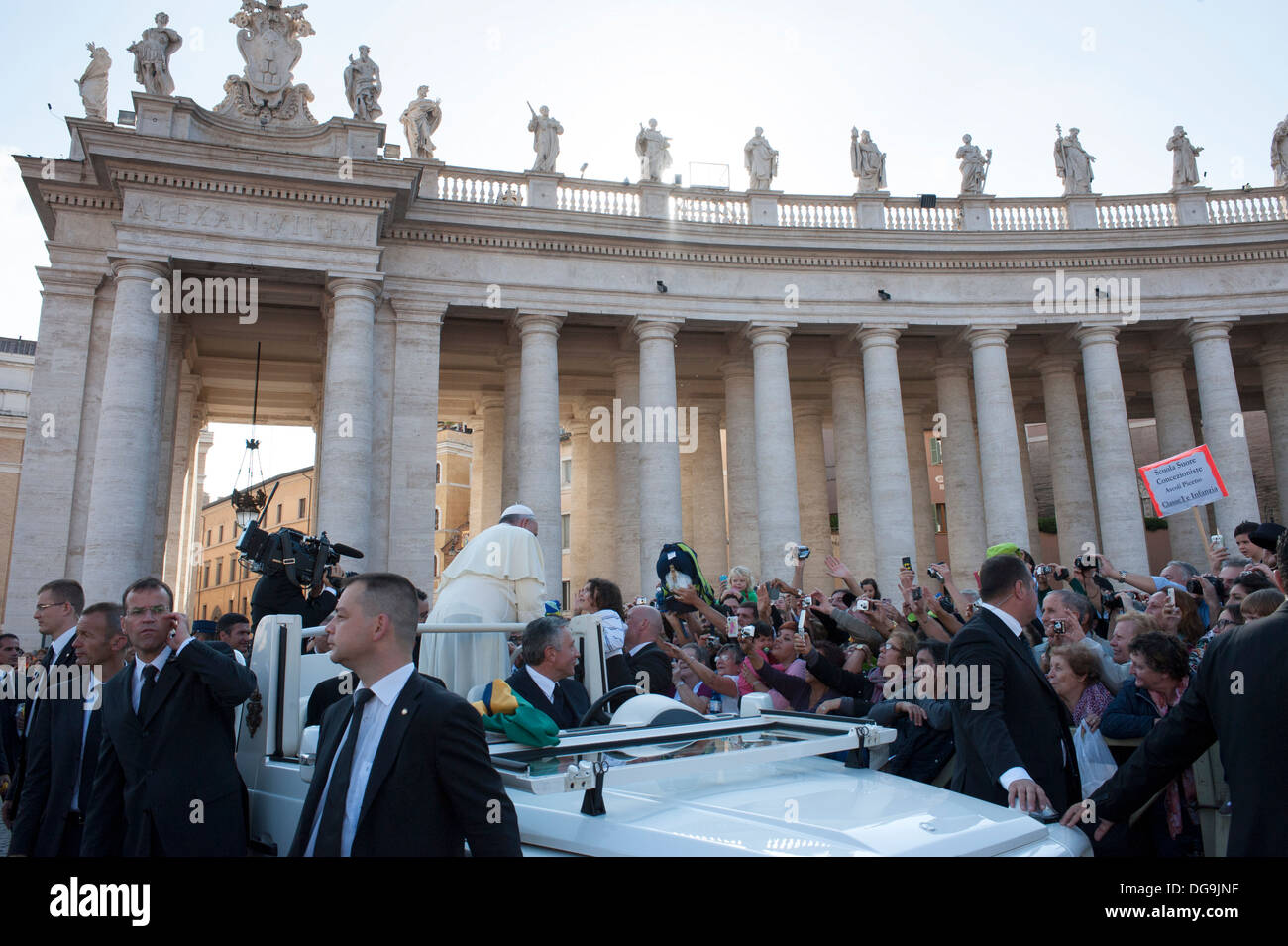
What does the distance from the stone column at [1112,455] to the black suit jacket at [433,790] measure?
2285 cm

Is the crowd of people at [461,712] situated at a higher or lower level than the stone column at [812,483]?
lower

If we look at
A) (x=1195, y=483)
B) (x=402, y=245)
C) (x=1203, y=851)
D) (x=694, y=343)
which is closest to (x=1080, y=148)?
(x=694, y=343)

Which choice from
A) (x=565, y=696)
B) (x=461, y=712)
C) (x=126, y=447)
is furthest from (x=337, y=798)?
→ (x=126, y=447)

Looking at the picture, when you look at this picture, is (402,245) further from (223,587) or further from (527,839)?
(223,587)

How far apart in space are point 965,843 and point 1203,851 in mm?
2644

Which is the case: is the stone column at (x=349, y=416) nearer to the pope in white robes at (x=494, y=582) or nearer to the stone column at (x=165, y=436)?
the stone column at (x=165, y=436)

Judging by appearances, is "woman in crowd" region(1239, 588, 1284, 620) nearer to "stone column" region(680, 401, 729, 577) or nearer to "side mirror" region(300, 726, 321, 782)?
"side mirror" region(300, 726, 321, 782)

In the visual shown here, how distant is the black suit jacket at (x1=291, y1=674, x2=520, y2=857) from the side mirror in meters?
0.81

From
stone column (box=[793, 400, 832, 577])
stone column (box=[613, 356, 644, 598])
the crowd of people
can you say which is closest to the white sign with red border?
the crowd of people

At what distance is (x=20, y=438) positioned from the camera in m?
37.5

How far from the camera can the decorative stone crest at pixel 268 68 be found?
21328 mm

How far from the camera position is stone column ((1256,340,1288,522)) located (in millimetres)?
25906

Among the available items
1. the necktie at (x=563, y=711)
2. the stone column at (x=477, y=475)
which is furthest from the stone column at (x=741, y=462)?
the necktie at (x=563, y=711)
